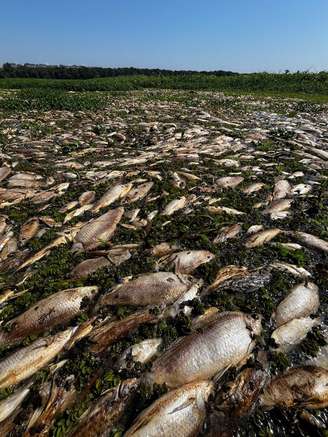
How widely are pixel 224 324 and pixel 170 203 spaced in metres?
3.08

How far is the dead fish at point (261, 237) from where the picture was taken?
4613mm

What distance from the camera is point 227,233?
4895 millimetres

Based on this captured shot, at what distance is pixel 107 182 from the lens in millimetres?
7035

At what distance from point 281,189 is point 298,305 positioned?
11.2 feet

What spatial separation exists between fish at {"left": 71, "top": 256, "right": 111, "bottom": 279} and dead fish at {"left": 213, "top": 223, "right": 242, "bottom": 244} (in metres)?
1.45

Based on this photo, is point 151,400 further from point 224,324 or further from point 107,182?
point 107,182

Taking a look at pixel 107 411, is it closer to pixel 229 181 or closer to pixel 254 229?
pixel 254 229

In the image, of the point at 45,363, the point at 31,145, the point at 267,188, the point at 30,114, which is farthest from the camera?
the point at 30,114

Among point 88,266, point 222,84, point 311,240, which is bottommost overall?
point 222,84

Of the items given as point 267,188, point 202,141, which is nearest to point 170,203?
point 267,188

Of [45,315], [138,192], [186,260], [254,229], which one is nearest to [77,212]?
[138,192]

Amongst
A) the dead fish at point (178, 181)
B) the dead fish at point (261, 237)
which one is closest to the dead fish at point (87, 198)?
the dead fish at point (178, 181)

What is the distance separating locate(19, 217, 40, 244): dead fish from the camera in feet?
16.9

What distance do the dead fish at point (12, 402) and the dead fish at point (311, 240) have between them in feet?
11.6
